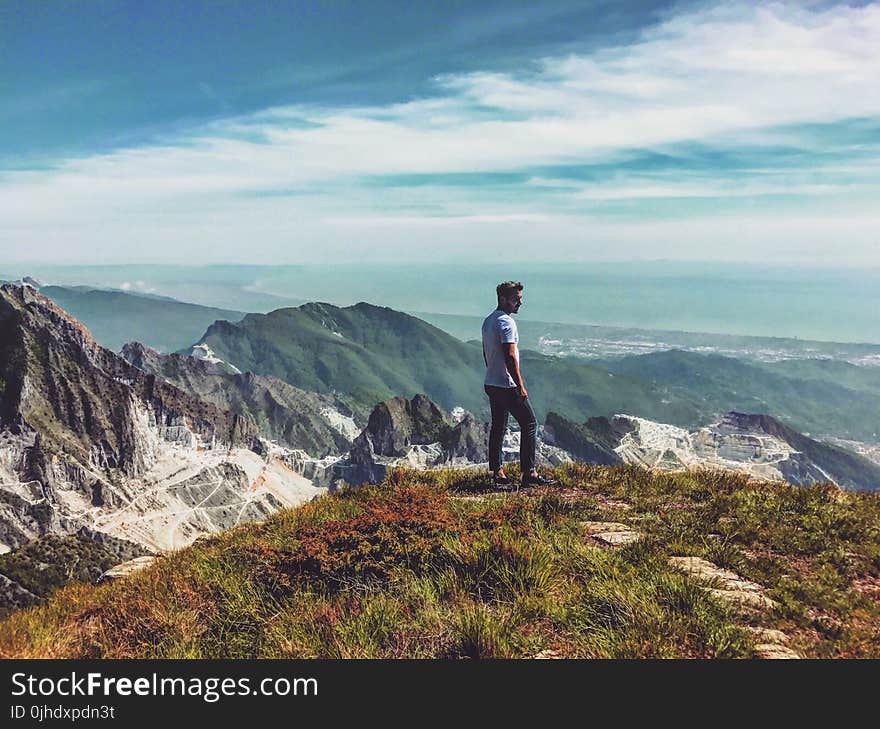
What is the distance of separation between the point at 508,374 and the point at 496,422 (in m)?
1.34

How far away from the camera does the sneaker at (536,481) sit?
39.4ft

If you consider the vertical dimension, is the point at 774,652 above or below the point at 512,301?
below

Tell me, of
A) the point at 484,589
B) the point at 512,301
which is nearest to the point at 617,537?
the point at 484,589

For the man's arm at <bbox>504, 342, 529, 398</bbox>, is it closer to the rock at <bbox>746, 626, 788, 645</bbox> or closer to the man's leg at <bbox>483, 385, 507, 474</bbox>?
the man's leg at <bbox>483, 385, 507, 474</bbox>

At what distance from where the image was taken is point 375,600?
621cm

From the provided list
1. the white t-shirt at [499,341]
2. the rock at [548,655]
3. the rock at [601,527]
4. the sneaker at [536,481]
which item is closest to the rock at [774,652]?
the rock at [548,655]

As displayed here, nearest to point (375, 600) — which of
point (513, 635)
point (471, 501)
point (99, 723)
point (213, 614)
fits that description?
point (513, 635)

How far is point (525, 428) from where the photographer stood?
1179 cm

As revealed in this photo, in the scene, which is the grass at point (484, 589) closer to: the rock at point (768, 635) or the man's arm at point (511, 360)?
the rock at point (768, 635)

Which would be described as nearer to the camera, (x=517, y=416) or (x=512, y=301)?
(x=512, y=301)

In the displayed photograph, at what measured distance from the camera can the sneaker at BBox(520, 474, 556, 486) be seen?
1200cm

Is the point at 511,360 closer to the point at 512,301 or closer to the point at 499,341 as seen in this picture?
the point at 499,341

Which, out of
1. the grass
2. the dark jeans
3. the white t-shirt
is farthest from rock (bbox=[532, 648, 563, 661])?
the white t-shirt

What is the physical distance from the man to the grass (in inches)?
77.6
